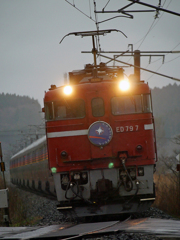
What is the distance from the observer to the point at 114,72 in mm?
13141

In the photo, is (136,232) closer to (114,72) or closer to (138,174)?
(138,174)

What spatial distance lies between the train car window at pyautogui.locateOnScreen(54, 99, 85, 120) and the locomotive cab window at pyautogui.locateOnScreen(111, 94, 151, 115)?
33.7 inches

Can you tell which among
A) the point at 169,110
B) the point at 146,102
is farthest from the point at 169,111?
the point at 146,102

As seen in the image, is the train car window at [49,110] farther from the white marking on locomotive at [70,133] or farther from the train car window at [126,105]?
the train car window at [126,105]

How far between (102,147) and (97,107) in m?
1.09

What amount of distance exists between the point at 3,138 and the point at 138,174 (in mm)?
170299

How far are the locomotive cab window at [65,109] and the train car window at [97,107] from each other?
29 cm

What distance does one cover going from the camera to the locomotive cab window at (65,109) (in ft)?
37.9

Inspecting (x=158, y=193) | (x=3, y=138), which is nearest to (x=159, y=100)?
(x=3, y=138)

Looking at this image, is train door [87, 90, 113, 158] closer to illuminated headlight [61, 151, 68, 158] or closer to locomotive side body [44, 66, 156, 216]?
locomotive side body [44, 66, 156, 216]

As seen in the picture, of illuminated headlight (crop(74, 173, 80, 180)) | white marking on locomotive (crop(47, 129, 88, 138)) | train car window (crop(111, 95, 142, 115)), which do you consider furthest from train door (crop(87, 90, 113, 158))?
illuminated headlight (crop(74, 173, 80, 180))

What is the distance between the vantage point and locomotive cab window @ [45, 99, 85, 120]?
11539 millimetres

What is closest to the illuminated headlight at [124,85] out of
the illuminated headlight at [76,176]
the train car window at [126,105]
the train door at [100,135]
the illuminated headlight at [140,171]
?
the train car window at [126,105]

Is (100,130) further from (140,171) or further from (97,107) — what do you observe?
(140,171)
